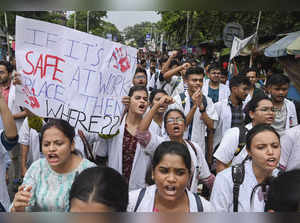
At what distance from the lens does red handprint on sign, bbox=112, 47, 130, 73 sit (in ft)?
6.19

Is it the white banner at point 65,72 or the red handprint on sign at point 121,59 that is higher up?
the red handprint on sign at point 121,59

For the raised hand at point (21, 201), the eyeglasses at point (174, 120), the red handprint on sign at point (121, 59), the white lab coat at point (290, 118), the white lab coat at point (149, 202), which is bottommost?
the white lab coat at point (149, 202)

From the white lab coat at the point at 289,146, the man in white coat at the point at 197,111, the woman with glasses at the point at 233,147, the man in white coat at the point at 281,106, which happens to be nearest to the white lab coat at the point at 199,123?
the man in white coat at the point at 197,111

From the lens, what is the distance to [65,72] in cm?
160

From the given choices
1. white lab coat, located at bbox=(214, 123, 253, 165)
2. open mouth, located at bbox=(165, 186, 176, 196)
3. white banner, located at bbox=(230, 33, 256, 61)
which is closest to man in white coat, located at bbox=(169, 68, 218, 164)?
white lab coat, located at bbox=(214, 123, 253, 165)

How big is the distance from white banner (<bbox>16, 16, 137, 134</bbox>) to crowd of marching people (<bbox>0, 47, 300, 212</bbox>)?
0.12 metres

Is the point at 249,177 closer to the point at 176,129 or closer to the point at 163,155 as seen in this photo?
the point at 163,155

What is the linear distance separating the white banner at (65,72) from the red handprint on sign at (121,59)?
0.01 meters

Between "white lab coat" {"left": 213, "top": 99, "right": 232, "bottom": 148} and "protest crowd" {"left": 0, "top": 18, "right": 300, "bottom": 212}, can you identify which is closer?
"protest crowd" {"left": 0, "top": 18, "right": 300, "bottom": 212}

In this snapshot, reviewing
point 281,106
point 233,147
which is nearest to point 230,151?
point 233,147

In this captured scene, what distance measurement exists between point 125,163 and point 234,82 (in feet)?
5.89

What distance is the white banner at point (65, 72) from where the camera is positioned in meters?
1.54

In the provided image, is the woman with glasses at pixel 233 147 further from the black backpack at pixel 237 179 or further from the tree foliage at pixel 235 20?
the tree foliage at pixel 235 20

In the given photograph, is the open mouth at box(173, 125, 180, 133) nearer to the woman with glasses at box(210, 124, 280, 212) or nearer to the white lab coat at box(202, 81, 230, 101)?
the woman with glasses at box(210, 124, 280, 212)
